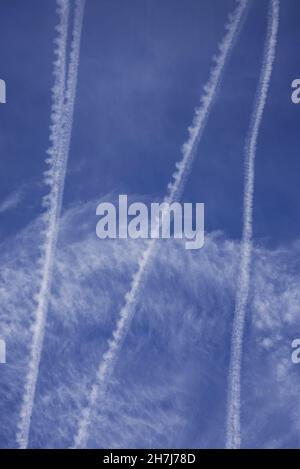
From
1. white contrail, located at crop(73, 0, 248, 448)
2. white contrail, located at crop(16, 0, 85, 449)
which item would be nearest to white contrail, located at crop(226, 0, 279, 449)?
white contrail, located at crop(73, 0, 248, 448)

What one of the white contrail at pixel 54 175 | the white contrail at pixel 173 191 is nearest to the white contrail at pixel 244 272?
the white contrail at pixel 173 191

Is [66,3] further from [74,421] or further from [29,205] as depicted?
[74,421]

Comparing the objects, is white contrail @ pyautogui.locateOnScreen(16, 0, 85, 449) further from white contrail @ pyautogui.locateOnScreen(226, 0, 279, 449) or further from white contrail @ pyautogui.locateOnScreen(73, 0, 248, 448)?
white contrail @ pyautogui.locateOnScreen(226, 0, 279, 449)

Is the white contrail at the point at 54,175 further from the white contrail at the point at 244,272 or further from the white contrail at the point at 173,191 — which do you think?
the white contrail at the point at 244,272
